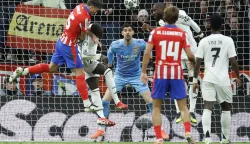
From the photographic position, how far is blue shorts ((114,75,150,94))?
17500 mm

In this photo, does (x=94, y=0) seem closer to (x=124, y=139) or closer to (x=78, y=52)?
(x=78, y=52)

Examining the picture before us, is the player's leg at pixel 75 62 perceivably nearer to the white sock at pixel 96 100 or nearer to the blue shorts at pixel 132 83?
the white sock at pixel 96 100

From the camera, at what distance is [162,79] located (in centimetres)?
1408

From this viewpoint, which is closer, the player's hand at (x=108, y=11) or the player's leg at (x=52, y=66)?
the player's leg at (x=52, y=66)

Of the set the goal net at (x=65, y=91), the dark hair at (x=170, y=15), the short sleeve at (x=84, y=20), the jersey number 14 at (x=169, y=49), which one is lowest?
the goal net at (x=65, y=91)

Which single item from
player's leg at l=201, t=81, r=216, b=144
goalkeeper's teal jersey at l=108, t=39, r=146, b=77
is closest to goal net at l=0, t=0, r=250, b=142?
goalkeeper's teal jersey at l=108, t=39, r=146, b=77

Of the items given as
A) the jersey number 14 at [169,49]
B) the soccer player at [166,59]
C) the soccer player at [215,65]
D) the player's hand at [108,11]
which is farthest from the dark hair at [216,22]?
the player's hand at [108,11]

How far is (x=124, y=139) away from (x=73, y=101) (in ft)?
4.70

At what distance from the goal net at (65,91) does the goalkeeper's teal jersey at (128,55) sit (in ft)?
4.35

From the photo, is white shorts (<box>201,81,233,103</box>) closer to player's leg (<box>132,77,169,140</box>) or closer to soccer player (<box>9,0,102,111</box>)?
soccer player (<box>9,0,102,111</box>)

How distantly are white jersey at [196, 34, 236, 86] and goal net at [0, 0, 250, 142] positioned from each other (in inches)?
148

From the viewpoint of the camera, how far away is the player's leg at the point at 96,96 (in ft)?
55.1

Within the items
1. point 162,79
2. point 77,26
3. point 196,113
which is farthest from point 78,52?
point 196,113

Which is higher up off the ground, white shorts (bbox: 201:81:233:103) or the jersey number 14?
the jersey number 14
